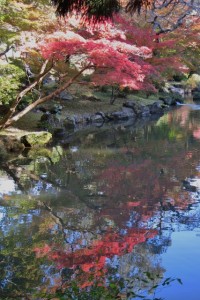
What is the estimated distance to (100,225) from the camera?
7176 millimetres

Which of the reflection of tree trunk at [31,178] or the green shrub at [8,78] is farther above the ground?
the green shrub at [8,78]

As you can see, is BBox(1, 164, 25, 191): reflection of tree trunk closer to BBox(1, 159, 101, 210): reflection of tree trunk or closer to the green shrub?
BBox(1, 159, 101, 210): reflection of tree trunk

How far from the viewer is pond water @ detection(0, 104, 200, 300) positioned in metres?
5.12

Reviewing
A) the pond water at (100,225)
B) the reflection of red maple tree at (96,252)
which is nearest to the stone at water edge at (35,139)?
the pond water at (100,225)

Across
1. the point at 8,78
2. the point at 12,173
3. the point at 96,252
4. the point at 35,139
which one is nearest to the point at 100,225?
the point at 96,252

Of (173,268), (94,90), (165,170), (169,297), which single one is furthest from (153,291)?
(94,90)

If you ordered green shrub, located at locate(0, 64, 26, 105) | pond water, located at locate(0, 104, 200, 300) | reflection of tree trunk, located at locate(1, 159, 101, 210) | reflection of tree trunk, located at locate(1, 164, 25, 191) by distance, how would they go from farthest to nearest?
green shrub, located at locate(0, 64, 26, 105) → reflection of tree trunk, located at locate(1, 164, 25, 191) → reflection of tree trunk, located at locate(1, 159, 101, 210) → pond water, located at locate(0, 104, 200, 300)

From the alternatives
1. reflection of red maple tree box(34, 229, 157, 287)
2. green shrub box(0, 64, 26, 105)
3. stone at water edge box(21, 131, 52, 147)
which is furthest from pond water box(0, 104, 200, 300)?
green shrub box(0, 64, 26, 105)

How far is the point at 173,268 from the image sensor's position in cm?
563

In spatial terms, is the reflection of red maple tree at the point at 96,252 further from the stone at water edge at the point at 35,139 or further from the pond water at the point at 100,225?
the stone at water edge at the point at 35,139

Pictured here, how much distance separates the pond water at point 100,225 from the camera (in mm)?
5117

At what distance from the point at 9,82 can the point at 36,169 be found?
3.15 m

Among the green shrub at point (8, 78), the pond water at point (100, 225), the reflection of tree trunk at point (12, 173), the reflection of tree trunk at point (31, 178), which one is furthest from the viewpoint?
the green shrub at point (8, 78)

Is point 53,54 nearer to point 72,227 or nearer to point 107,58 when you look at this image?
point 107,58
